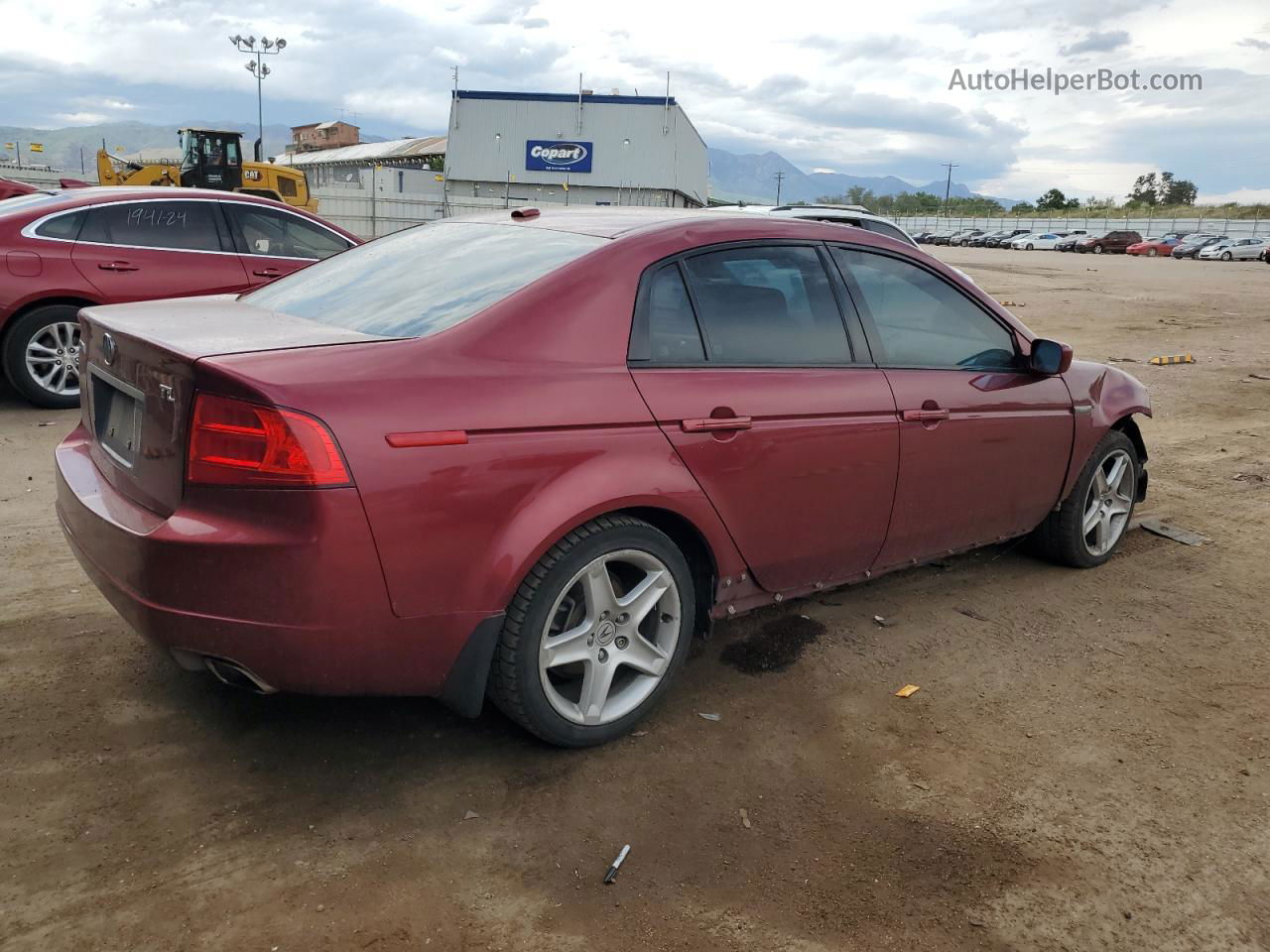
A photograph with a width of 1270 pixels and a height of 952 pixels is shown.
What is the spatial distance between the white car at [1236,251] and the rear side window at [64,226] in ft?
181

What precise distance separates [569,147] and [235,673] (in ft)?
162

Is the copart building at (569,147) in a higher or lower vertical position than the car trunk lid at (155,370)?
higher

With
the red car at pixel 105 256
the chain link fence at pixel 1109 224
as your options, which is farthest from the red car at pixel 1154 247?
the red car at pixel 105 256

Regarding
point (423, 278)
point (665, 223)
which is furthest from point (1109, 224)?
point (423, 278)

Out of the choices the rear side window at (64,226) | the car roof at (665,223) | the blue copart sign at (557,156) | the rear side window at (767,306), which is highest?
the blue copart sign at (557,156)

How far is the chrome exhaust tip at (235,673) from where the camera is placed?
101 inches

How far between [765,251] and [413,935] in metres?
2.39

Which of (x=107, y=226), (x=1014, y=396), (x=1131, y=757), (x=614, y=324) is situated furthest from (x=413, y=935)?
(x=107, y=226)

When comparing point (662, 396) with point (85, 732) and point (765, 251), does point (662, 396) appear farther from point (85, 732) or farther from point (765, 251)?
point (85, 732)

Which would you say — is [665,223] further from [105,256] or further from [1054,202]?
[1054,202]

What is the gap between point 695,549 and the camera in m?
3.25

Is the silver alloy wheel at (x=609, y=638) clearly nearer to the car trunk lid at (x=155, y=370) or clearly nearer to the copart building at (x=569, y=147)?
the car trunk lid at (x=155, y=370)

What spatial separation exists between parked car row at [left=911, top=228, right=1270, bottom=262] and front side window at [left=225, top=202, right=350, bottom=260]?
5095 centimetres

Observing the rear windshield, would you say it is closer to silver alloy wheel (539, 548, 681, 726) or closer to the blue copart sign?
silver alloy wheel (539, 548, 681, 726)
